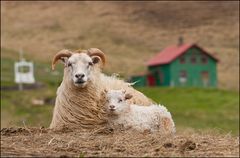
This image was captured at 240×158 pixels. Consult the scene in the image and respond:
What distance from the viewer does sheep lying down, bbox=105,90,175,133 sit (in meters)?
14.3

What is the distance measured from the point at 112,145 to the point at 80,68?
390 cm

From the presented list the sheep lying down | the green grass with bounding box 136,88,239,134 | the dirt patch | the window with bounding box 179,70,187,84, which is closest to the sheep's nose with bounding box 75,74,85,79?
the sheep lying down

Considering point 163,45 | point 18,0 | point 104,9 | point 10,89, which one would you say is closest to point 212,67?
point 163,45

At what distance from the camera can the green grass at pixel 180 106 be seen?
147 feet

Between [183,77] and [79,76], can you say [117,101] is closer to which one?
[79,76]

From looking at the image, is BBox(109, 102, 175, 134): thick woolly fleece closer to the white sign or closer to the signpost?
the signpost

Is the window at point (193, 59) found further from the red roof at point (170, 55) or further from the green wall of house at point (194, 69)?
the red roof at point (170, 55)

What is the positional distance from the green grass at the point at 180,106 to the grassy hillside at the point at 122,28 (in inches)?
1142

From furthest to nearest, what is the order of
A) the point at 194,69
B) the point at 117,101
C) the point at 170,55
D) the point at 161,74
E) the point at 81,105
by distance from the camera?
the point at 194,69 → the point at 161,74 → the point at 170,55 → the point at 81,105 → the point at 117,101

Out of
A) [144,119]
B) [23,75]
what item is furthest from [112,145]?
[23,75]

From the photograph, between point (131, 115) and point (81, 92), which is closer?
point (131, 115)

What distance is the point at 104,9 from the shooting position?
12800 centimetres

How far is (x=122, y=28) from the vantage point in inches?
4675

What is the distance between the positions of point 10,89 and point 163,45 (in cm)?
5100
